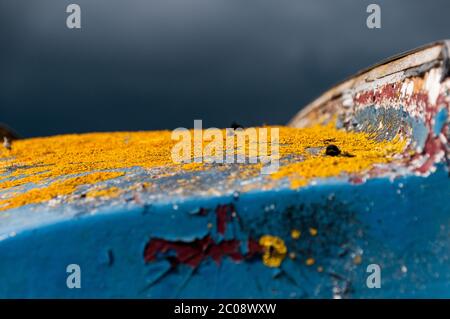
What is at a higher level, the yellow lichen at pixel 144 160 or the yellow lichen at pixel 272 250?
the yellow lichen at pixel 144 160

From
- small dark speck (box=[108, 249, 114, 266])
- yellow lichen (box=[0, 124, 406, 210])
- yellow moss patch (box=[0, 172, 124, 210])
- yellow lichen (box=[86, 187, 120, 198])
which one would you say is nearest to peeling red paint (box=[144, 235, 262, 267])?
small dark speck (box=[108, 249, 114, 266])

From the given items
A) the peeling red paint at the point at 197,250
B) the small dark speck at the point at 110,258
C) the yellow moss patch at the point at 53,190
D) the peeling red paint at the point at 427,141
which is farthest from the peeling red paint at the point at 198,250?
the yellow moss patch at the point at 53,190

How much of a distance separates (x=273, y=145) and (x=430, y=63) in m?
1.79

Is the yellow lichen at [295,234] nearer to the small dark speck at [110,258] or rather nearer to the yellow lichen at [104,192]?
the small dark speck at [110,258]

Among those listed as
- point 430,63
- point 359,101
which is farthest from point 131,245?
point 359,101

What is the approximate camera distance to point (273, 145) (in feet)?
17.2

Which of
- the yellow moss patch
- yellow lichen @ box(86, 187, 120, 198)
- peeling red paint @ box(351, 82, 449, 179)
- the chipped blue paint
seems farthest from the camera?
the yellow moss patch

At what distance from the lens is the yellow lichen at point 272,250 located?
3.56 metres

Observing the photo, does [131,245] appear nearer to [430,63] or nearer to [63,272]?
[63,272]

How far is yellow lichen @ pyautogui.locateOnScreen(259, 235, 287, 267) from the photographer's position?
3562mm

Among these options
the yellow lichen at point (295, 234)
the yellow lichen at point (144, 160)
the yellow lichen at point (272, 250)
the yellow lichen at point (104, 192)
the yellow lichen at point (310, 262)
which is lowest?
the yellow lichen at point (310, 262)

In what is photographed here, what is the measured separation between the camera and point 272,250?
141 inches

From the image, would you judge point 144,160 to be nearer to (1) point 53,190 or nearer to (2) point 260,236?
(1) point 53,190

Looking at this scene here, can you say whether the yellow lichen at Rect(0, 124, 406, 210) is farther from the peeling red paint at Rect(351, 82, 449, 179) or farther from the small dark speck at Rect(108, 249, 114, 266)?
the small dark speck at Rect(108, 249, 114, 266)
